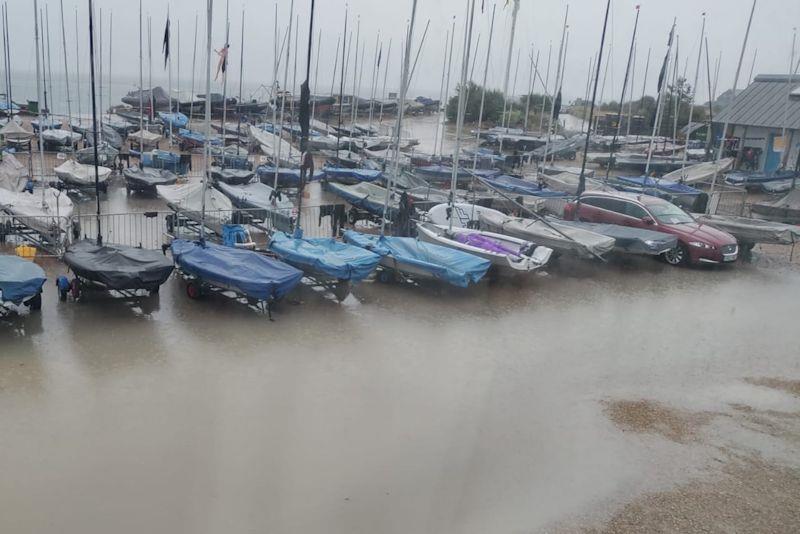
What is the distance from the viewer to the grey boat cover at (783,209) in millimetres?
23414

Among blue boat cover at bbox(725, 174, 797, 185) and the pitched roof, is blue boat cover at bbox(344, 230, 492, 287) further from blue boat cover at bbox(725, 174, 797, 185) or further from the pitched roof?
the pitched roof

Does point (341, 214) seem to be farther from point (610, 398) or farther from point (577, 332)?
point (610, 398)

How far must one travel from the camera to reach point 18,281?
11.3 meters

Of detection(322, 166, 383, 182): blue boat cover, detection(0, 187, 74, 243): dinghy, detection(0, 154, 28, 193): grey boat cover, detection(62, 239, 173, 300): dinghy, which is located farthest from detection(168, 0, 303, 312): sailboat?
detection(322, 166, 383, 182): blue boat cover

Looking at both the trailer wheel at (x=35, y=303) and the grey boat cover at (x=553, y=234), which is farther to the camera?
the grey boat cover at (x=553, y=234)

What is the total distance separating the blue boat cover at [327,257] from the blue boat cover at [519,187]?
12.4m

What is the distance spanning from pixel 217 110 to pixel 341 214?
4425 centimetres

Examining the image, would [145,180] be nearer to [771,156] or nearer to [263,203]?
[263,203]

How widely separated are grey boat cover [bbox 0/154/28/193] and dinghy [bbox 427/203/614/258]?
41.8 ft

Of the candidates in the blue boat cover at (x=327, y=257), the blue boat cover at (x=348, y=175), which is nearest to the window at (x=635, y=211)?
the blue boat cover at (x=327, y=257)

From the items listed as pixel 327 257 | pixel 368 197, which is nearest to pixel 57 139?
pixel 368 197

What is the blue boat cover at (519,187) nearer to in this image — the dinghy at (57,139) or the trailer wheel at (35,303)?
the trailer wheel at (35,303)

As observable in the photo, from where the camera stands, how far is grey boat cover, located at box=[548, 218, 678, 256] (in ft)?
58.1

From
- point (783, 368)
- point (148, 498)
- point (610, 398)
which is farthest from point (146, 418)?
point (783, 368)
